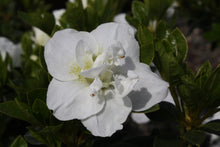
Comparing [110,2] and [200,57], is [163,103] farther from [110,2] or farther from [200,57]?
[200,57]

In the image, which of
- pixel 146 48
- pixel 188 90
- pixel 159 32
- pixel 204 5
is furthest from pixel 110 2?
pixel 204 5

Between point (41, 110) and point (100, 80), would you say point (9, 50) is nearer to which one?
point (41, 110)

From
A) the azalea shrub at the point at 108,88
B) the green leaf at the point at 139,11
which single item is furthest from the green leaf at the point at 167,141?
the green leaf at the point at 139,11

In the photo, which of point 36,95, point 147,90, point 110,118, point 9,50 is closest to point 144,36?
point 147,90

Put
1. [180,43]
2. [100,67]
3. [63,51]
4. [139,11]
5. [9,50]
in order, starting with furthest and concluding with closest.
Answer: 1. [9,50]
2. [139,11]
3. [180,43]
4. [63,51]
5. [100,67]

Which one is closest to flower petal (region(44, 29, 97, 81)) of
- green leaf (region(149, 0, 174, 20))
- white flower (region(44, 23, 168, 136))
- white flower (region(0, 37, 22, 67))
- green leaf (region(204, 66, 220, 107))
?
white flower (region(44, 23, 168, 136))

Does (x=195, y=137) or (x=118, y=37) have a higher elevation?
(x=118, y=37)
